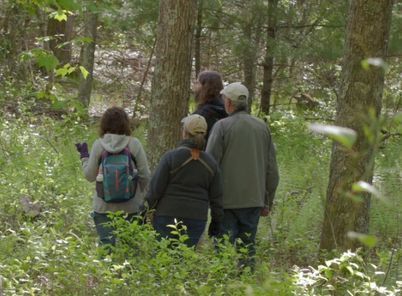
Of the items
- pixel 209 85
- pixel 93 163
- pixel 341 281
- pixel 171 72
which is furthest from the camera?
pixel 171 72

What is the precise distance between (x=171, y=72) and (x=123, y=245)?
251 cm

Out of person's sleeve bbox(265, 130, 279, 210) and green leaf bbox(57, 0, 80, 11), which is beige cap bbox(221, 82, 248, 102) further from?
green leaf bbox(57, 0, 80, 11)

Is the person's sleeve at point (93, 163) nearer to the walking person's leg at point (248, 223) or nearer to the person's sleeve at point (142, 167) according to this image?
the person's sleeve at point (142, 167)

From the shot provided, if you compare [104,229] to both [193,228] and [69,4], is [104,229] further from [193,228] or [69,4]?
[69,4]

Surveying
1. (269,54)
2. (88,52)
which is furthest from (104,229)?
(88,52)

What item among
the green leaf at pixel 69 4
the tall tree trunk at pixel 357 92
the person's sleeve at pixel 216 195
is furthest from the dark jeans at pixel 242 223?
the green leaf at pixel 69 4

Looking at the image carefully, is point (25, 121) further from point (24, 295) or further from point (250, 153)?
point (24, 295)

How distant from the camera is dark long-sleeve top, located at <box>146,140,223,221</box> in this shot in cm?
616

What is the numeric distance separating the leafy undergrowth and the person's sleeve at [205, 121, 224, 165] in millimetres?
764

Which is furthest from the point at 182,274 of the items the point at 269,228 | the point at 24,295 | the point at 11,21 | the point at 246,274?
the point at 11,21

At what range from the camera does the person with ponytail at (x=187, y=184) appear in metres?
6.14

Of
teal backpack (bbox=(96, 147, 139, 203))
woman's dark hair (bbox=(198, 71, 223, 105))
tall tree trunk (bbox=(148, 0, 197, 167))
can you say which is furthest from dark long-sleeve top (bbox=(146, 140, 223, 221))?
tall tree trunk (bbox=(148, 0, 197, 167))

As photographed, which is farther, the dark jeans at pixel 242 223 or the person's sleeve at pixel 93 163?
the dark jeans at pixel 242 223

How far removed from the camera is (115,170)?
6453 millimetres
